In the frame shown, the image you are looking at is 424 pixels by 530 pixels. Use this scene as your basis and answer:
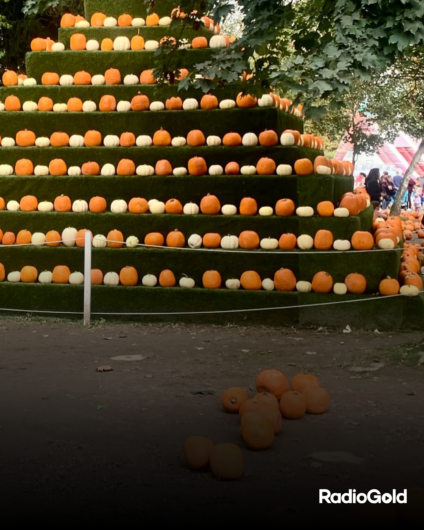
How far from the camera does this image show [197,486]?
4.15 metres

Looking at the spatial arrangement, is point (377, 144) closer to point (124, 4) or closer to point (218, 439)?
point (124, 4)

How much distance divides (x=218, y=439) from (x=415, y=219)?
2052 cm

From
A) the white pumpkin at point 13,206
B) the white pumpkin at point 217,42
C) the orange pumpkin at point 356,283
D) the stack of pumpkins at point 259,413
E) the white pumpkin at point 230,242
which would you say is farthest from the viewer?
the white pumpkin at point 217,42

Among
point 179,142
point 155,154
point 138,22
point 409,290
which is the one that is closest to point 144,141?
point 155,154

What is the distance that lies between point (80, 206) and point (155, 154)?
122 centimetres

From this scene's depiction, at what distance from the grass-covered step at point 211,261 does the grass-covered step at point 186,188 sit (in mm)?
603

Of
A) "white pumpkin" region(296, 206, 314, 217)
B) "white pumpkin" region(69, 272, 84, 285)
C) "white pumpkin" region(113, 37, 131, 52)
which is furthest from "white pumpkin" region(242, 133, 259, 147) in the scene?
"white pumpkin" region(69, 272, 84, 285)

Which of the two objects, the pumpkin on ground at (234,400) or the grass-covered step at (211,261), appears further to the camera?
the grass-covered step at (211,261)

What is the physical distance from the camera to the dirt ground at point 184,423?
3.98 meters

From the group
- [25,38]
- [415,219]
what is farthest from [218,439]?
[415,219]

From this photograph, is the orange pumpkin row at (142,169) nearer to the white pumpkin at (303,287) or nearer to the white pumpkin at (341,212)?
the white pumpkin at (341,212)

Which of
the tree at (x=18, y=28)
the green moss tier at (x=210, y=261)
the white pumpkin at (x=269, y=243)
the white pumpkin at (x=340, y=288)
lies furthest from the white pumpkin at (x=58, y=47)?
the tree at (x=18, y=28)

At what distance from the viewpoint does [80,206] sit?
10.2 meters

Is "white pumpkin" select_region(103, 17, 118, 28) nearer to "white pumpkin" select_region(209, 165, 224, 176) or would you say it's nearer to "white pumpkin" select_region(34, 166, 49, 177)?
"white pumpkin" select_region(34, 166, 49, 177)
